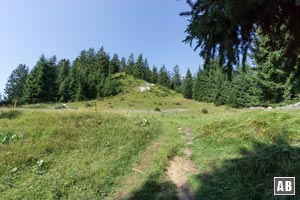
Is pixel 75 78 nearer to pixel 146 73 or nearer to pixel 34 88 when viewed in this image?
pixel 34 88

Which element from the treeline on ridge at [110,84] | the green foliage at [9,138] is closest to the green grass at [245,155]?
the green foliage at [9,138]

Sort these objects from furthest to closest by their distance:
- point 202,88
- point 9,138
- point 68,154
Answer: point 202,88 < point 9,138 < point 68,154

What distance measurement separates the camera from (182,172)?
24.2ft

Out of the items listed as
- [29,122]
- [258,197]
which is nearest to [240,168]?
[258,197]

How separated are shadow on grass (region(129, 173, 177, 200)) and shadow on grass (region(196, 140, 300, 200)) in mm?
660

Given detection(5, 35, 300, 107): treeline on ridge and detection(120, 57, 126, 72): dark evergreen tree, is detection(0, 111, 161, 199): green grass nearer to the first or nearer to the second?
detection(5, 35, 300, 107): treeline on ridge

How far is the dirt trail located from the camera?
19.9ft

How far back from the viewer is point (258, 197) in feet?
16.8

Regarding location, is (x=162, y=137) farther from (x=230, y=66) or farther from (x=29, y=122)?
(x=230, y=66)

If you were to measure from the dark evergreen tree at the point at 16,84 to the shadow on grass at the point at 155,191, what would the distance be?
61.4 m

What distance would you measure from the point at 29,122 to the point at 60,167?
505cm
